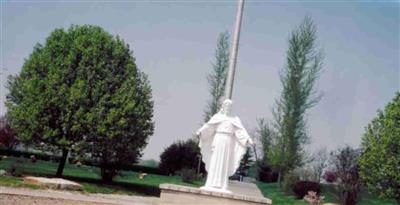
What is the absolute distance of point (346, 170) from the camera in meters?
22.5

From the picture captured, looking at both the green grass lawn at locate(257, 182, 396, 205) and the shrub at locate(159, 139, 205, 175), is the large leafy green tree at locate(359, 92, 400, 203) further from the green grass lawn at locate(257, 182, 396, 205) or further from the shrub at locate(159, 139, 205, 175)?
the shrub at locate(159, 139, 205, 175)

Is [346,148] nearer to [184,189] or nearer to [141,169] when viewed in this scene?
[141,169]

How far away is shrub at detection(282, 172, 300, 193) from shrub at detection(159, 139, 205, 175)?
7297mm

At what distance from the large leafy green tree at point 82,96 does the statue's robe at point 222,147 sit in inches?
284

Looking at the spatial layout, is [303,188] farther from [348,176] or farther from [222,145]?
[222,145]

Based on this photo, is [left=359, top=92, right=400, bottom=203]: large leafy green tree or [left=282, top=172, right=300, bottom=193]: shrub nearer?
[left=359, top=92, right=400, bottom=203]: large leafy green tree

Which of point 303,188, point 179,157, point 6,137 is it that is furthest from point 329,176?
point 6,137

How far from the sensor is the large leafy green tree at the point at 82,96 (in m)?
16.7

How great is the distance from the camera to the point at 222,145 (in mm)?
9914

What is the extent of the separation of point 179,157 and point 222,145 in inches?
841

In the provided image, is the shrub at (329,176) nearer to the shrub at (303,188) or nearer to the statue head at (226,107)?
the shrub at (303,188)

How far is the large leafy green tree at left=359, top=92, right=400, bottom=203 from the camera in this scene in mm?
16625

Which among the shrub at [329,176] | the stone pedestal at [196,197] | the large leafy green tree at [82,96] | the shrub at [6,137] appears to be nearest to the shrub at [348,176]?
the shrub at [329,176]

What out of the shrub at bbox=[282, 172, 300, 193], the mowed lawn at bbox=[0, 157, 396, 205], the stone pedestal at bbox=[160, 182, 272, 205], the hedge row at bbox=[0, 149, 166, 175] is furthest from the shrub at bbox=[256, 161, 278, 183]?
the stone pedestal at bbox=[160, 182, 272, 205]
